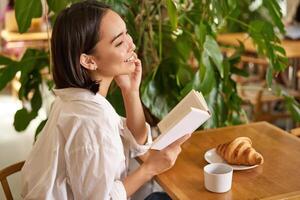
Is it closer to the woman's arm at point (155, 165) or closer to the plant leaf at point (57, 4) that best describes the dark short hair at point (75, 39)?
the woman's arm at point (155, 165)

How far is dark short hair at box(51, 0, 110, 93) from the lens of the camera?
47.8 inches

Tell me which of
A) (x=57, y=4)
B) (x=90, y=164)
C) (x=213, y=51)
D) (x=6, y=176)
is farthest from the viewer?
(x=213, y=51)

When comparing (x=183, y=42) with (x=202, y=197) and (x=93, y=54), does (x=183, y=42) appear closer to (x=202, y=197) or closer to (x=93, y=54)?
(x=93, y=54)

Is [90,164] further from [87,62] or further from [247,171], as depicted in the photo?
[247,171]

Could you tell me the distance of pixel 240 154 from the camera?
Answer: 1.34 meters

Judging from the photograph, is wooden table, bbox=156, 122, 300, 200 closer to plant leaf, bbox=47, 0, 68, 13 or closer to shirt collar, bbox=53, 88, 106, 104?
shirt collar, bbox=53, 88, 106, 104

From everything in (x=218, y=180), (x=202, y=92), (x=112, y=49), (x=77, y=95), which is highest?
(x=112, y=49)

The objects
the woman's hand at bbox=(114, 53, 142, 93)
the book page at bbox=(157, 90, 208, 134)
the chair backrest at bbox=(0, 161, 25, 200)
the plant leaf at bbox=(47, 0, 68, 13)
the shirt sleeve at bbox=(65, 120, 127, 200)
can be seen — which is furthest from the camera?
the plant leaf at bbox=(47, 0, 68, 13)

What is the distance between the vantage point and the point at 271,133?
5.43ft

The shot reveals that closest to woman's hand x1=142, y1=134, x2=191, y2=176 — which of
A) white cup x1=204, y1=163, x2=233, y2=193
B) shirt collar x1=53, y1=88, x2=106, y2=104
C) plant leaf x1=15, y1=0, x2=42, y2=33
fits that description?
white cup x1=204, y1=163, x2=233, y2=193

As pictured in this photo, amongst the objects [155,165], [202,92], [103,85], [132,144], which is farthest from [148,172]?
[202,92]

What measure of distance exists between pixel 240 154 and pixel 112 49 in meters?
0.49

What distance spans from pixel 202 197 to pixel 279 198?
0.20 meters

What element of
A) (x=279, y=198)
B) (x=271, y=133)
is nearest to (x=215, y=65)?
(x=271, y=133)
